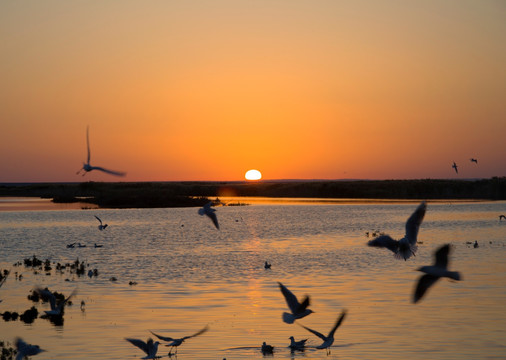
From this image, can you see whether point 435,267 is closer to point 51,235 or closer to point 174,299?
point 174,299

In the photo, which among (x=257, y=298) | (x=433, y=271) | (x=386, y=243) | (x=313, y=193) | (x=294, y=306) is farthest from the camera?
(x=313, y=193)

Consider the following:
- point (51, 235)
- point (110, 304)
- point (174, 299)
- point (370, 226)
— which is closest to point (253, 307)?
point (174, 299)

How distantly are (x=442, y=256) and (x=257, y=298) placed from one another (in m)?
15.2

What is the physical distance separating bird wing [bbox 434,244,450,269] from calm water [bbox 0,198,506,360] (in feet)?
24.2

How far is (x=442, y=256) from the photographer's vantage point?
12.1 m

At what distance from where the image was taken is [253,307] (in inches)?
981

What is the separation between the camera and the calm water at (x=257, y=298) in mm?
20062

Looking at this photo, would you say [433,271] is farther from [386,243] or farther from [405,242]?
[386,243]

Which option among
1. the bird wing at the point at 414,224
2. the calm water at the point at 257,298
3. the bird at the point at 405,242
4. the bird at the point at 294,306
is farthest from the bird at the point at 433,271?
the calm water at the point at 257,298

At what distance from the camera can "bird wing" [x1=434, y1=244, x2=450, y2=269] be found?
39.2 ft

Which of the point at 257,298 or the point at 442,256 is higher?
the point at 442,256

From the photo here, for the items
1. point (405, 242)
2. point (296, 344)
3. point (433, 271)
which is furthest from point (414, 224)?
point (296, 344)

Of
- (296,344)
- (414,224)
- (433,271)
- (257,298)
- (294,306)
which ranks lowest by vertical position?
(296,344)

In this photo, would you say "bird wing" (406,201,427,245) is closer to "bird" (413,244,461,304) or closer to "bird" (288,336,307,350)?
"bird" (413,244,461,304)
